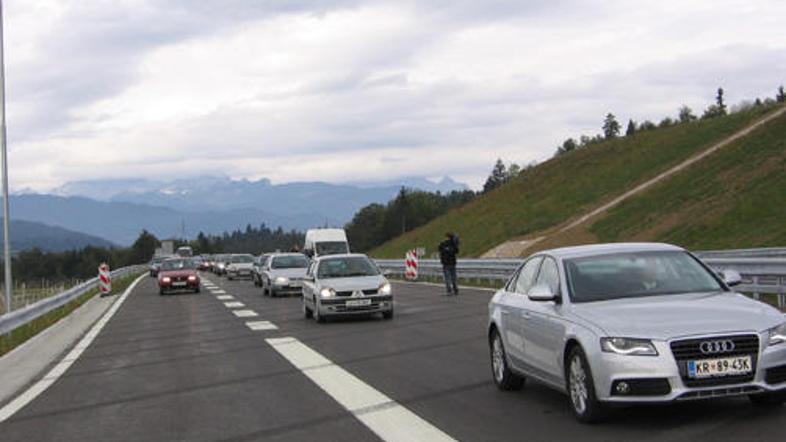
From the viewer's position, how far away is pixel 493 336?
403 inches

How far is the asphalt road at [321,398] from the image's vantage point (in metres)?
7.75

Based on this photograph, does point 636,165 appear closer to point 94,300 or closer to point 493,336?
point 94,300

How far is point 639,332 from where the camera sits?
7219mm

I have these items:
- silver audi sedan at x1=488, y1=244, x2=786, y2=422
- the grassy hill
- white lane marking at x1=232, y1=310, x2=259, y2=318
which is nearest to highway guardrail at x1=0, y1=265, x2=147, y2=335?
white lane marking at x1=232, y1=310, x2=259, y2=318

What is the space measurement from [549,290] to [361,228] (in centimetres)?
18579

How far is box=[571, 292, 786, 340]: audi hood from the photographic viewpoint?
23.5 ft

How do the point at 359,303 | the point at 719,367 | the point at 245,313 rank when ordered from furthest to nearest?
the point at 245,313 → the point at 359,303 → the point at 719,367

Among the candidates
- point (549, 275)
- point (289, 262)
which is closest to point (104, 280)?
point (289, 262)

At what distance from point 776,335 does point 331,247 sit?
3750cm

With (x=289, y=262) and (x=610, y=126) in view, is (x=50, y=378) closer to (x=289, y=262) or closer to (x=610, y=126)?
(x=289, y=262)

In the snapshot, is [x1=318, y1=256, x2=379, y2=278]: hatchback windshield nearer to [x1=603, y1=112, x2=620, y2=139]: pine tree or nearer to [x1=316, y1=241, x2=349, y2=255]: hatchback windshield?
[x1=316, y1=241, x2=349, y2=255]: hatchback windshield

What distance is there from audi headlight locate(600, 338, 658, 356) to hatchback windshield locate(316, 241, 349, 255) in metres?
36.7

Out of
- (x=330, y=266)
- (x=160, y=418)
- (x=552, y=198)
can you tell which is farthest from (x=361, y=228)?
(x=160, y=418)

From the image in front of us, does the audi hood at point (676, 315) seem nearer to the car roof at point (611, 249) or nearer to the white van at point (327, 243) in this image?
the car roof at point (611, 249)
